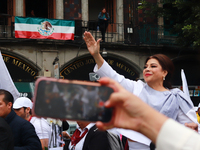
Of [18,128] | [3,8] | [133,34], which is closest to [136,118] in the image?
[18,128]

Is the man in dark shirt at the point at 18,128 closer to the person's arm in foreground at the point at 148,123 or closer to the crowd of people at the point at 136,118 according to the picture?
the crowd of people at the point at 136,118

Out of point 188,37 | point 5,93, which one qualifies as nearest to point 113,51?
point 188,37

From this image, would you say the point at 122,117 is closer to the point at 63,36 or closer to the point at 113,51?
the point at 63,36

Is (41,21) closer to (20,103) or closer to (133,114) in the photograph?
(20,103)

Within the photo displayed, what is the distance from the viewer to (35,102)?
1.19 metres

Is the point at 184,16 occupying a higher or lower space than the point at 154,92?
higher

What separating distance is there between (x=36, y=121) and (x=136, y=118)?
4.16 meters

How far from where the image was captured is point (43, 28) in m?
13.2

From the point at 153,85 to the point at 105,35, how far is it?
12238mm

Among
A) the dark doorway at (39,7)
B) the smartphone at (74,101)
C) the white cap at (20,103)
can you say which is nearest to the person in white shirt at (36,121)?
the white cap at (20,103)

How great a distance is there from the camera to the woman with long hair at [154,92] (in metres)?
2.88

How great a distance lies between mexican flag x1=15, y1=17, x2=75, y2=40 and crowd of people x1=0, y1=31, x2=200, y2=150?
937 cm

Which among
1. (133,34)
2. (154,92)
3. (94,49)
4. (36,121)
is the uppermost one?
(133,34)

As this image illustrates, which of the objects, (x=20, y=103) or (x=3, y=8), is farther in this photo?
(x=3, y=8)
